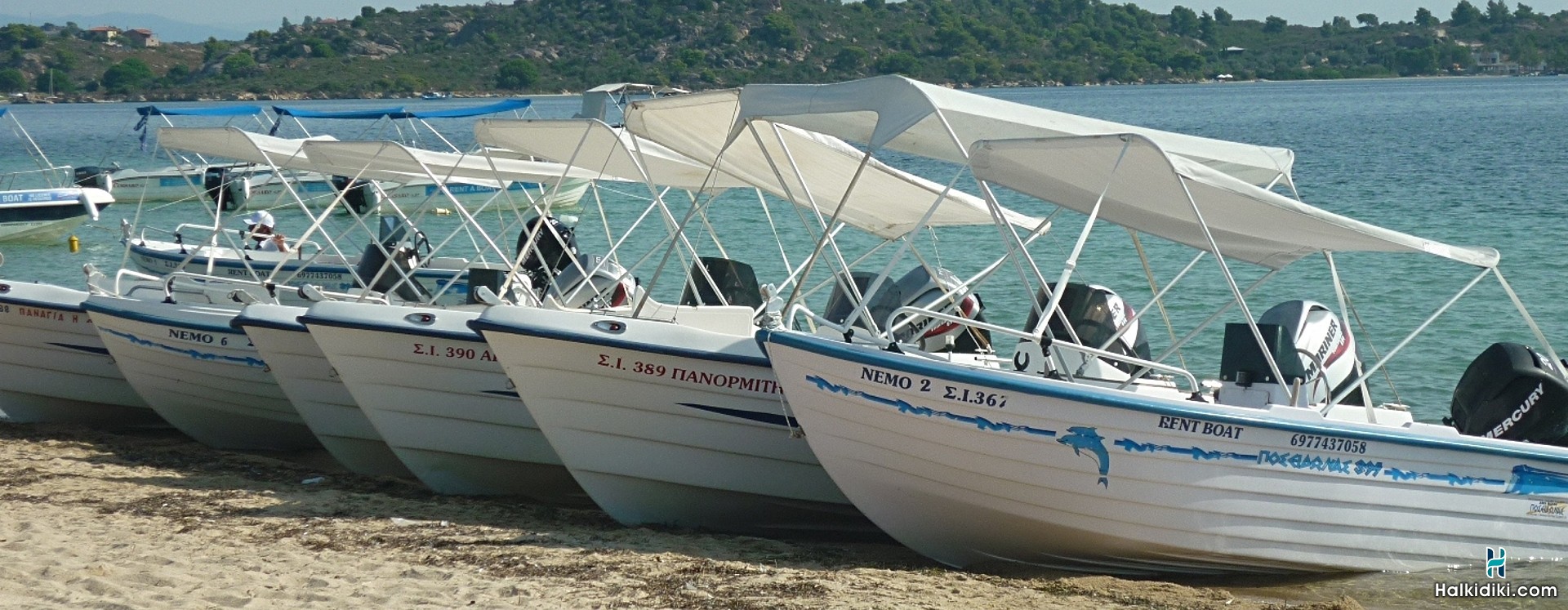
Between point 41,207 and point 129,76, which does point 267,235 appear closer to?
point 41,207

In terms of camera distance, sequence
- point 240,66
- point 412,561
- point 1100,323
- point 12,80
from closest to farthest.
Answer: point 412,561, point 1100,323, point 240,66, point 12,80

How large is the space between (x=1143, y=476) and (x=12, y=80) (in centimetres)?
14091

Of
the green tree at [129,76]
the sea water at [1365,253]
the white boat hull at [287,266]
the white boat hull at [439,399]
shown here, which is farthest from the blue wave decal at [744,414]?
the green tree at [129,76]

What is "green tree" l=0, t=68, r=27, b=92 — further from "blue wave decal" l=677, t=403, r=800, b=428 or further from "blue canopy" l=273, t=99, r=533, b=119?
"blue wave decal" l=677, t=403, r=800, b=428

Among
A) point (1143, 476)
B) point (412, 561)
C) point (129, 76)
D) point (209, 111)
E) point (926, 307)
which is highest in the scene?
point (209, 111)

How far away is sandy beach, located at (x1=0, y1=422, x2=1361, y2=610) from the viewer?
7449 millimetres

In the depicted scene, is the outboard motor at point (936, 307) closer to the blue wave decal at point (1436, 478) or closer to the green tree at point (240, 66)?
the blue wave decal at point (1436, 478)

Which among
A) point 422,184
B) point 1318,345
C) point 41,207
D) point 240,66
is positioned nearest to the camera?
point 1318,345

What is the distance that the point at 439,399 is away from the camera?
10.2m

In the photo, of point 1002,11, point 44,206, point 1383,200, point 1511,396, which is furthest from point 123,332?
point 1002,11

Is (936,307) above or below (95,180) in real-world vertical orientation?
above

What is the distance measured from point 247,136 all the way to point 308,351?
3.54 meters

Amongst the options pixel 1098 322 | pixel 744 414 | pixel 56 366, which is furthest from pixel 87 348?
pixel 1098 322

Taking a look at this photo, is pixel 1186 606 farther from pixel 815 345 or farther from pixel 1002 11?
pixel 1002 11
